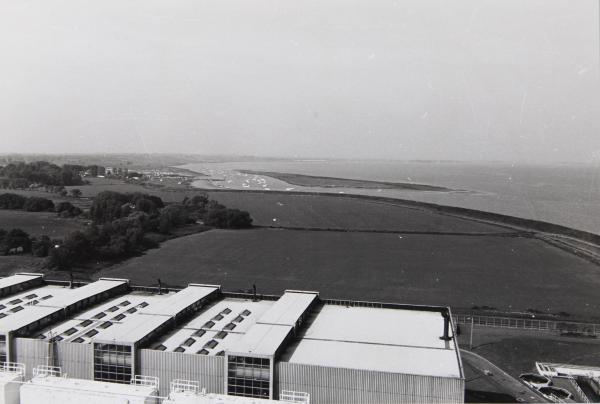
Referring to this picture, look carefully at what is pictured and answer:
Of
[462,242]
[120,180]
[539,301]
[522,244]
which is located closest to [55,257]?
[539,301]

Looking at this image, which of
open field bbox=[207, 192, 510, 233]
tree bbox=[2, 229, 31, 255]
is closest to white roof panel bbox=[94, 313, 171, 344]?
tree bbox=[2, 229, 31, 255]

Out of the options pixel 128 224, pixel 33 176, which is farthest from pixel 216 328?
pixel 33 176

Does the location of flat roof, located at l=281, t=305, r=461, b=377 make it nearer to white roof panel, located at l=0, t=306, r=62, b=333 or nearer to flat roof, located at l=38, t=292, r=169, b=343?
flat roof, located at l=38, t=292, r=169, b=343

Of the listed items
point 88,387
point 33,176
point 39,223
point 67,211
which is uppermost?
point 33,176

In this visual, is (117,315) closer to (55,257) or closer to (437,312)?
(437,312)

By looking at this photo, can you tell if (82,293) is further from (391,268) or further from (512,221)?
(512,221)

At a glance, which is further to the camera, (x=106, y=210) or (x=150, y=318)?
(x=106, y=210)
